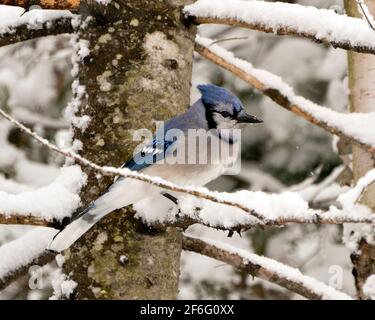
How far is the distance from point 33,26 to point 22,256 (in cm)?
86

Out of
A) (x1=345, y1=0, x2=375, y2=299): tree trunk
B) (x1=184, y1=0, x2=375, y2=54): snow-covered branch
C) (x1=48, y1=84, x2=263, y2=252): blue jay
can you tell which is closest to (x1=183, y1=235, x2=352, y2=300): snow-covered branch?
(x1=48, y1=84, x2=263, y2=252): blue jay

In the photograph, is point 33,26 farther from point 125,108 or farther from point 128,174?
point 128,174

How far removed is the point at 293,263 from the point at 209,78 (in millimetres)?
1349

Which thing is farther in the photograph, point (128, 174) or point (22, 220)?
point (22, 220)

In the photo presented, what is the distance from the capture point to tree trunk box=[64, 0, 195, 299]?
9.07 feet

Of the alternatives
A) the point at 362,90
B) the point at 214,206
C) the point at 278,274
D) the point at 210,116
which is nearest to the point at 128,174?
the point at 214,206

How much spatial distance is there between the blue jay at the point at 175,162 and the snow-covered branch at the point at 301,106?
0.18 meters

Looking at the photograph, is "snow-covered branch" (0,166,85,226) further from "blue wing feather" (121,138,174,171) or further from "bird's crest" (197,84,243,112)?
"bird's crest" (197,84,243,112)

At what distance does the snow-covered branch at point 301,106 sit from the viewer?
3.08m

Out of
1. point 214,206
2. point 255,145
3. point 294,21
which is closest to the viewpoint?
point 214,206

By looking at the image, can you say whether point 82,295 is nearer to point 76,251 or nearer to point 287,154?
point 76,251

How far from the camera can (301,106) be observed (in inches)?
127

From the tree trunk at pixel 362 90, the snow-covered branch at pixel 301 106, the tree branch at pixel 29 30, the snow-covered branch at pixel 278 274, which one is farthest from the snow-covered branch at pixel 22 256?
the tree trunk at pixel 362 90

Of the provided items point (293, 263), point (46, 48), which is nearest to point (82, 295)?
point (293, 263)
